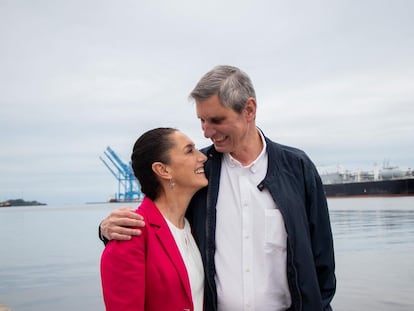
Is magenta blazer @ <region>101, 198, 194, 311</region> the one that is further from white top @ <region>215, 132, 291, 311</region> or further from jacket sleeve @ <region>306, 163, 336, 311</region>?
jacket sleeve @ <region>306, 163, 336, 311</region>

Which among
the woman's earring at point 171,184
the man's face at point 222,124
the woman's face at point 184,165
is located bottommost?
the woman's earring at point 171,184

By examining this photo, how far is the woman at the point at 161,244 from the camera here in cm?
184

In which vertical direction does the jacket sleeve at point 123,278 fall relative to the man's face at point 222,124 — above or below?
below

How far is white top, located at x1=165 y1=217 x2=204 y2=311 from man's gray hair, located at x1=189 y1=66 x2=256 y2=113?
57 centimetres

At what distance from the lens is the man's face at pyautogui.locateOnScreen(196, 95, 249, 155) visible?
2.09 metres

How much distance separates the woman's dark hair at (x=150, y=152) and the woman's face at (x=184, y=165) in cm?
3

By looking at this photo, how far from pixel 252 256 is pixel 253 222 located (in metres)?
0.15

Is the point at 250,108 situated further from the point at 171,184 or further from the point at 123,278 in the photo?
the point at 123,278

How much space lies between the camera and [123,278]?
6.00ft

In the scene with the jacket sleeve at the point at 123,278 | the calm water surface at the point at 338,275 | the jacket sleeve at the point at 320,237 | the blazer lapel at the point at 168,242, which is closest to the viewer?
the jacket sleeve at the point at 123,278

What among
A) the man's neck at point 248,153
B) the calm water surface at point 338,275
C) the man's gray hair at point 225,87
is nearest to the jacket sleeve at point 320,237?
the man's neck at point 248,153

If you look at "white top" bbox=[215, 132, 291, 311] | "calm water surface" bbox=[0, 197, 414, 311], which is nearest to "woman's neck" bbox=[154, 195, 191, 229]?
"white top" bbox=[215, 132, 291, 311]

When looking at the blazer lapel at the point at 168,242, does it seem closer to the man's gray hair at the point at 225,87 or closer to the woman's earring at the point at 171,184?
the woman's earring at the point at 171,184

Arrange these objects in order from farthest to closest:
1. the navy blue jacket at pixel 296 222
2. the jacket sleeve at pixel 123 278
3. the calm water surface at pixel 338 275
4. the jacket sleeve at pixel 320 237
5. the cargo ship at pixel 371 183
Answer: the cargo ship at pixel 371 183 → the calm water surface at pixel 338 275 → the jacket sleeve at pixel 320 237 → the navy blue jacket at pixel 296 222 → the jacket sleeve at pixel 123 278
